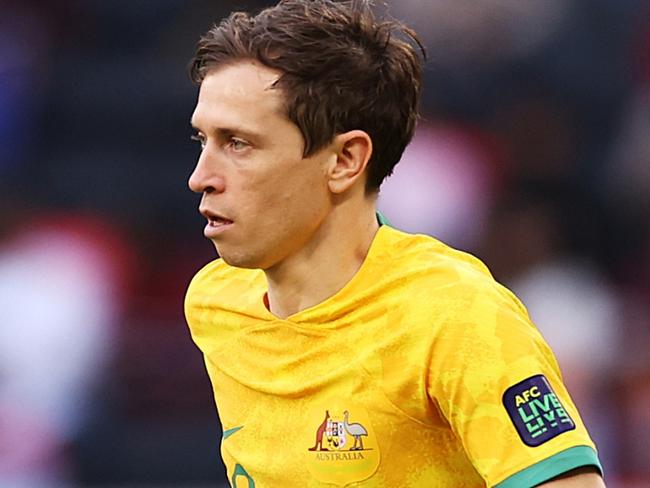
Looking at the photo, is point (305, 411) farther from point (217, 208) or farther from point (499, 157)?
point (499, 157)

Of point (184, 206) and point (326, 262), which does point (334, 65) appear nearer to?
point (326, 262)

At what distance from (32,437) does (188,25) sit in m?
2.76

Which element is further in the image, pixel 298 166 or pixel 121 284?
pixel 121 284

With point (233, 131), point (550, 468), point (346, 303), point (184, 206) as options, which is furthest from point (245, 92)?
point (184, 206)

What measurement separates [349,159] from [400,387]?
58 centimetres

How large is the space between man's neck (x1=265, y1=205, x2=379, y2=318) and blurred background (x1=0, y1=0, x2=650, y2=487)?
325 cm

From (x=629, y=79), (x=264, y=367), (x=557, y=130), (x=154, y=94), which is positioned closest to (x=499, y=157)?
(x=557, y=130)

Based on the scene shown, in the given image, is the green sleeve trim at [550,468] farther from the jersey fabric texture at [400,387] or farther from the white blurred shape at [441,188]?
the white blurred shape at [441,188]

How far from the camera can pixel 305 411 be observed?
3.29 m

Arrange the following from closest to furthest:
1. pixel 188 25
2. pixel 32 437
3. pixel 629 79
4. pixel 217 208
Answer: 1. pixel 217 208
2. pixel 32 437
3. pixel 629 79
4. pixel 188 25

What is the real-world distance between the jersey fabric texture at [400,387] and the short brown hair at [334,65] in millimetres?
272

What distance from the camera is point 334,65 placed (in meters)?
3.31

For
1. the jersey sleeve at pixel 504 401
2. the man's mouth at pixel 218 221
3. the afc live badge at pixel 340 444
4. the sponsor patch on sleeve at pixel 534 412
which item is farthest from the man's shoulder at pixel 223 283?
the sponsor patch on sleeve at pixel 534 412

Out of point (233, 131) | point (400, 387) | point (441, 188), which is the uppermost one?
point (233, 131)
